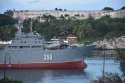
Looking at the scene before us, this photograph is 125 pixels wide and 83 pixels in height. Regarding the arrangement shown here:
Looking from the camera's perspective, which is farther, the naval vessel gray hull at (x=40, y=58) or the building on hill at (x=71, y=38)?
the building on hill at (x=71, y=38)

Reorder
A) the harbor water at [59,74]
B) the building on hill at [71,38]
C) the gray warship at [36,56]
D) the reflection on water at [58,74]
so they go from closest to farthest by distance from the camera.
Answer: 1. the harbor water at [59,74]
2. the reflection on water at [58,74]
3. the gray warship at [36,56]
4. the building on hill at [71,38]

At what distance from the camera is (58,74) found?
2795cm

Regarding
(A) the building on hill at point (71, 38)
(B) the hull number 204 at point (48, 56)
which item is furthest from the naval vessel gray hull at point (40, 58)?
(A) the building on hill at point (71, 38)

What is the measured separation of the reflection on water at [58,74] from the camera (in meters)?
25.2

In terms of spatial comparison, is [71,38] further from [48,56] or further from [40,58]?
[48,56]

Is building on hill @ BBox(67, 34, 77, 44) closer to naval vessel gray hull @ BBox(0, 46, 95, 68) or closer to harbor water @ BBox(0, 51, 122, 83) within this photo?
harbor water @ BBox(0, 51, 122, 83)

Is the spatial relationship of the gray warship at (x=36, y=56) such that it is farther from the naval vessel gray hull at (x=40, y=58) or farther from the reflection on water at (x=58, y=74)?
the reflection on water at (x=58, y=74)

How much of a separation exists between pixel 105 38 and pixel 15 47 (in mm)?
23006

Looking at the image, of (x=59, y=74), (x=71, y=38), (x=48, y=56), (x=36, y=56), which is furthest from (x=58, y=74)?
(x=71, y=38)

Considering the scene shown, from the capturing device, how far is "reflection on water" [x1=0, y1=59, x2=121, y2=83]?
82.7 ft

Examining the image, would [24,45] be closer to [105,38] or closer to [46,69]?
[46,69]

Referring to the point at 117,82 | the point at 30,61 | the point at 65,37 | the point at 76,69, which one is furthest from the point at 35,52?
the point at 65,37

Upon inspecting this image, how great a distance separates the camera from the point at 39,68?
103 ft

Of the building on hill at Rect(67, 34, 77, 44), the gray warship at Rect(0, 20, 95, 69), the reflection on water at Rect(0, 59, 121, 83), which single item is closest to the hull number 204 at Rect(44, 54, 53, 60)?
the gray warship at Rect(0, 20, 95, 69)
